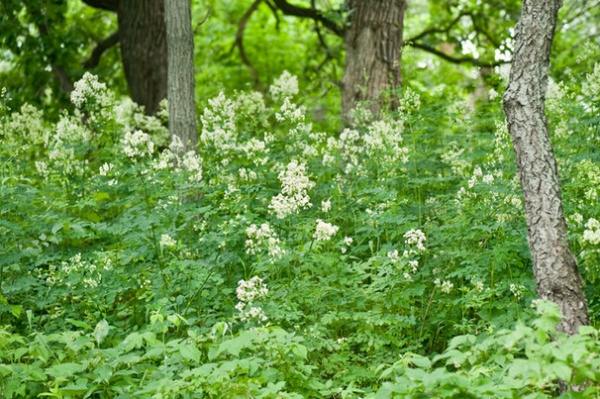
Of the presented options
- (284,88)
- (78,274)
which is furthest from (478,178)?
(78,274)

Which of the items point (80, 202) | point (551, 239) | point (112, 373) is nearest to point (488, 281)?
point (551, 239)

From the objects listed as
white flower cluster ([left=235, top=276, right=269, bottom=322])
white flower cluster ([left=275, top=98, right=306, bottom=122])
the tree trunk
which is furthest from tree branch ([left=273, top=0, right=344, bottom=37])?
white flower cluster ([left=235, top=276, right=269, bottom=322])

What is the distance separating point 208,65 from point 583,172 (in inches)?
437

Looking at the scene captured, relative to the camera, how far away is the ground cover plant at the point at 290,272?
15.7 ft

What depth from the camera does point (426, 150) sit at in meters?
8.11

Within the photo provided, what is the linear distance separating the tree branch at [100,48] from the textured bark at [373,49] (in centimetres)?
440

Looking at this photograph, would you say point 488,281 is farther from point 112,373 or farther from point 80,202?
point 80,202

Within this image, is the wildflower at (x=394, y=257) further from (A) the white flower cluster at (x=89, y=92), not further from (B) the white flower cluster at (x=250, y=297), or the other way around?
(A) the white flower cluster at (x=89, y=92)

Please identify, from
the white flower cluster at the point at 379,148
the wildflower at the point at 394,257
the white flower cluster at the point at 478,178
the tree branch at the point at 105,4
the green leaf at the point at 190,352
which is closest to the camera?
the green leaf at the point at 190,352

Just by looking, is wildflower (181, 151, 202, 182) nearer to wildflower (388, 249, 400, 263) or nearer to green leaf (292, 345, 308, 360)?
wildflower (388, 249, 400, 263)

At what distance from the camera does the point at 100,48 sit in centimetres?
1304

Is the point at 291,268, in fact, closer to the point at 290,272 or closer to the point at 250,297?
the point at 290,272

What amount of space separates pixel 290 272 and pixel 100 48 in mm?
8048

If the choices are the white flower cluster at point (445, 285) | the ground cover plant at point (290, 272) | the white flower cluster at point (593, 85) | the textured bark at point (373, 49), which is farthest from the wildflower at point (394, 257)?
the textured bark at point (373, 49)
